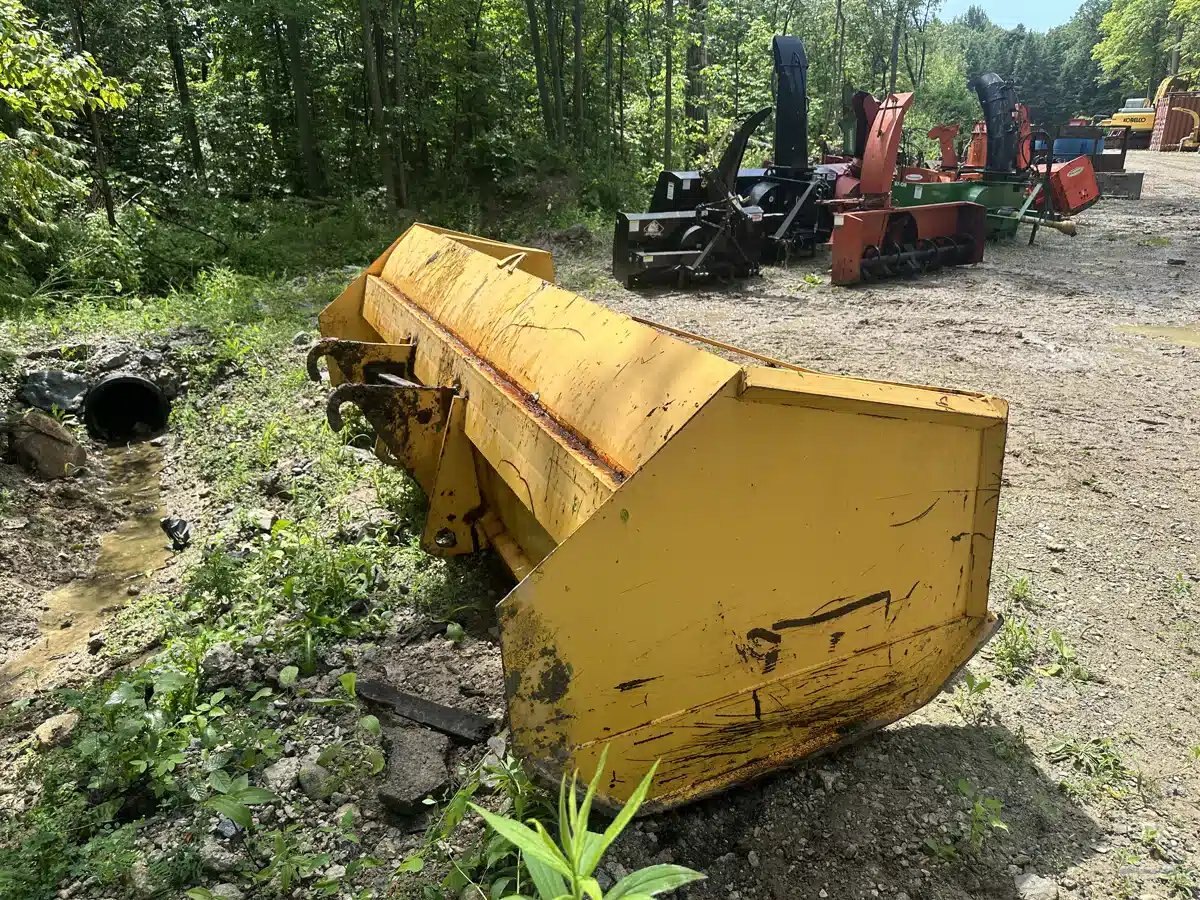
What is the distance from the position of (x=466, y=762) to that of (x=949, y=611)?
1.62m

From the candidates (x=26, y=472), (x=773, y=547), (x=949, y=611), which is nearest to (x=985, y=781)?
Result: (x=949, y=611)

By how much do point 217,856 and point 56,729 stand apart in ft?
3.83

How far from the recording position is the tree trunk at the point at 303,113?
14.0 m

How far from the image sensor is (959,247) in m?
10.9

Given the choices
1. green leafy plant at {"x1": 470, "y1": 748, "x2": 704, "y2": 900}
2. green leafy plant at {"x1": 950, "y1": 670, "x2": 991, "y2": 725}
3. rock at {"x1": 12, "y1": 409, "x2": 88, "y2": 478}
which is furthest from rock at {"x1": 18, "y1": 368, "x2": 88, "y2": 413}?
green leafy plant at {"x1": 950, "y1": 670, "x2": 991, "y2": 725}

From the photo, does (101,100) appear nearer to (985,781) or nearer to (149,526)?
(149,526)

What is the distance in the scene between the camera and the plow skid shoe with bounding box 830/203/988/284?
9.95 metres

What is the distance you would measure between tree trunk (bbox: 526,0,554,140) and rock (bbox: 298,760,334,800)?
606 inches

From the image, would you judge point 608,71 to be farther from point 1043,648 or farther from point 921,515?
point 921,515

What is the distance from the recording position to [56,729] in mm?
2836

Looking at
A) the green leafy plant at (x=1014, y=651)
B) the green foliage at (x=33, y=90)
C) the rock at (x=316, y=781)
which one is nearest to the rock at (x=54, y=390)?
the green foliage at (x=33, y=90)

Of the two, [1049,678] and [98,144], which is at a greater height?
[98,144]

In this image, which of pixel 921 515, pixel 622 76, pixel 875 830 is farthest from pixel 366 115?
pixel 875 830

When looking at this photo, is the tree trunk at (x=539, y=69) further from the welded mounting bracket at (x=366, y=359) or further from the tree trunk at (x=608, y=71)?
the welded mounting bracket at (x=366, y=359)
